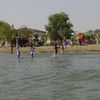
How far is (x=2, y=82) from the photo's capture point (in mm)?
16500

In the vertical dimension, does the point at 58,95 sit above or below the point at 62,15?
below

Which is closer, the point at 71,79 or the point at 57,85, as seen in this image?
the point at 57,85

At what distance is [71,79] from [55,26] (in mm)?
94992

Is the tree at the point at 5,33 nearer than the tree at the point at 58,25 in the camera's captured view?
Yes

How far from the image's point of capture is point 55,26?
11156 centimetres

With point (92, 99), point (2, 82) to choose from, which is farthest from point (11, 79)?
point (92, 99)

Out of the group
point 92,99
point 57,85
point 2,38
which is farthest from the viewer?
point 2,38

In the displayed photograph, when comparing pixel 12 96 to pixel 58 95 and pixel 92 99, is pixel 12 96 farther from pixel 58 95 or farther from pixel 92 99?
pixel 92 99

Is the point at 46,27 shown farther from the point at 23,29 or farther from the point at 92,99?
the point at 92,99

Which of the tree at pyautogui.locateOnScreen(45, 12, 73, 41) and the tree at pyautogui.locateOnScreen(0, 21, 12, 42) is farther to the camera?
the tree at pyautogui.locateOnScreen(45, 12, 73, 41)

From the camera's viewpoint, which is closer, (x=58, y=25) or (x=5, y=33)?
(x=5, y=33)

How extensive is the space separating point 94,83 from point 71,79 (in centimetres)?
153

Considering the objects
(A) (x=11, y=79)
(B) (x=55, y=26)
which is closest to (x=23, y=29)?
(B) (x=55, y=26)

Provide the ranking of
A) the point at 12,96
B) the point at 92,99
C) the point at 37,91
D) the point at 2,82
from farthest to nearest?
1. the point at 2,82
2. the point at 37,91
3. the point at 12,96
4. the point at 92,99
